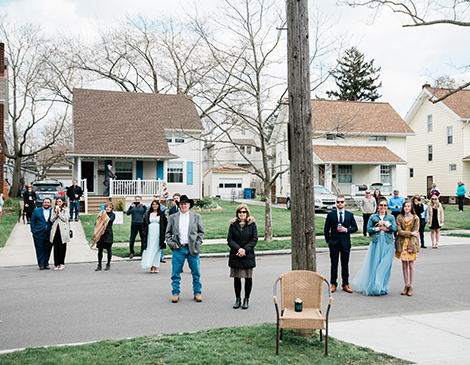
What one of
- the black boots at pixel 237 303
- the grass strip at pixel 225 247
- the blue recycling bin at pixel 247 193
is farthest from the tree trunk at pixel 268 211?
the blue recycling bin at pixel 247 193

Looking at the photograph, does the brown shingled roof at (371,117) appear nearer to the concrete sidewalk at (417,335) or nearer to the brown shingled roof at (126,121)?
the brown shingled roof at (126,121)

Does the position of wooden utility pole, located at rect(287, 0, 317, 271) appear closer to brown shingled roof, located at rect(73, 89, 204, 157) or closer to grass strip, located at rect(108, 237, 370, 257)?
grass strip, located at rect(108, 237, 370, 257)

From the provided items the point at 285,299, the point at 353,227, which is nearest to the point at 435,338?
the point at 285,299

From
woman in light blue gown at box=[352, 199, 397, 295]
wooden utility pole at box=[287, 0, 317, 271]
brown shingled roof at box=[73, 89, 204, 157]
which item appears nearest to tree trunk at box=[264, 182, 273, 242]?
woman in light blue gown at box=[352, 199, 397, 295]

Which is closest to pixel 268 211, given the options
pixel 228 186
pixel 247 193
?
pixel 247 193

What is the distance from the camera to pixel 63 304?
26.3 feet

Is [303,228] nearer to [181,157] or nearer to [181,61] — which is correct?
[181,157]

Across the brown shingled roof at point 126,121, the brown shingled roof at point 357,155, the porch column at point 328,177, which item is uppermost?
the brown shingled roof at point 126,121

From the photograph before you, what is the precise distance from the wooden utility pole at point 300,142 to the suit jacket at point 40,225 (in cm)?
798

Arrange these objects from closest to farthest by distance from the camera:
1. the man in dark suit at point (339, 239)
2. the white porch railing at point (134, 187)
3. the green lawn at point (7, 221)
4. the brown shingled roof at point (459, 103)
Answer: the man in dark suit at point (339, 239) → the green lawn at point (7, 221) → the white porch railing at point (134, 187) → the brown shingled roof at point (459, 103)

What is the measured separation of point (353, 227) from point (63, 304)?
5774mm

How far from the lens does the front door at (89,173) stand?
28031 mm

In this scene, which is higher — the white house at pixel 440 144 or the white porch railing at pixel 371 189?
the white house at pixel 440 144

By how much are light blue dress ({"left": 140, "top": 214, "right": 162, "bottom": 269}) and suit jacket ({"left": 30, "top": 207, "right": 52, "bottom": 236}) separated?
8.76 feet
